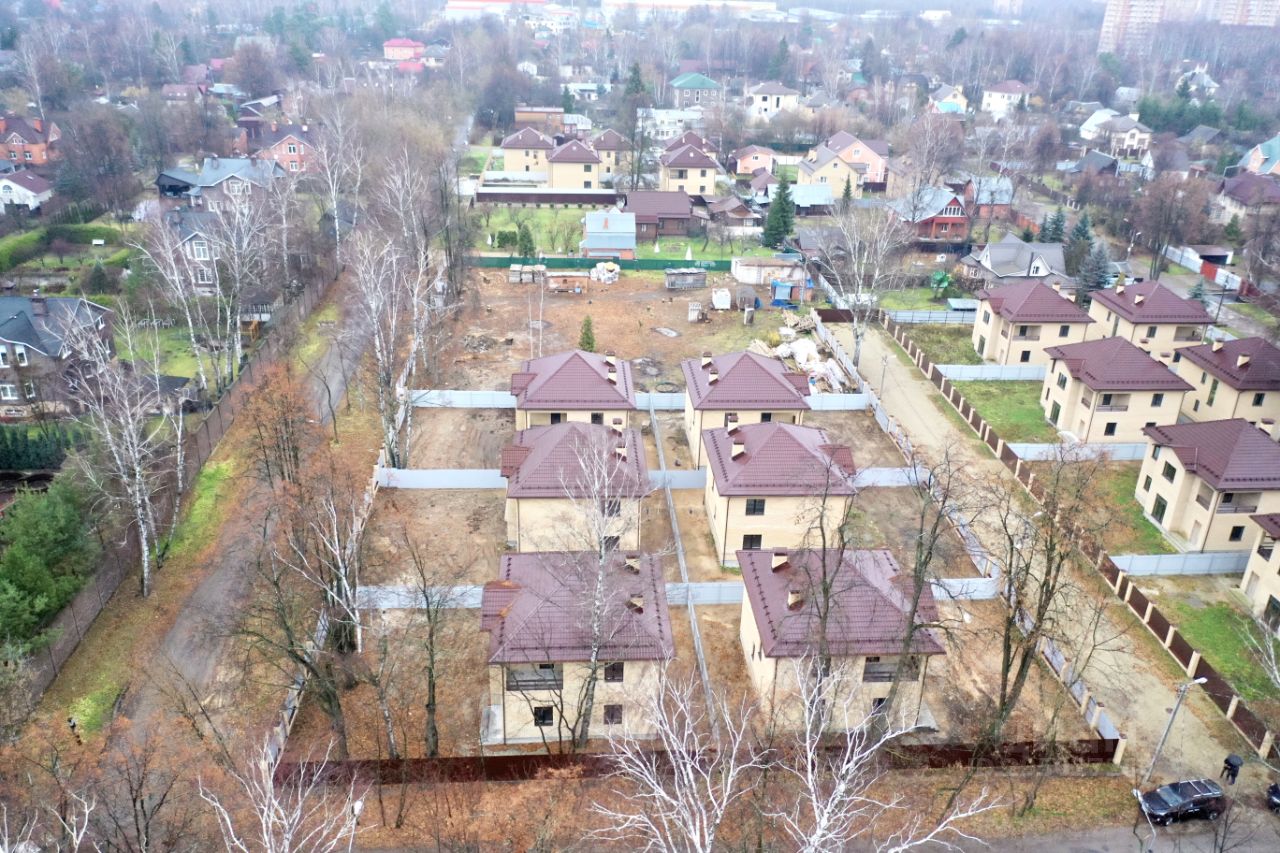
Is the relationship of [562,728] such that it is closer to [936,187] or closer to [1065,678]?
[1065,678]

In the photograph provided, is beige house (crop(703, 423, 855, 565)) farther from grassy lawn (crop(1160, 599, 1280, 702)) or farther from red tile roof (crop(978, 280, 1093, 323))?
red tile roof (crop(978, 280, 1093, 323))

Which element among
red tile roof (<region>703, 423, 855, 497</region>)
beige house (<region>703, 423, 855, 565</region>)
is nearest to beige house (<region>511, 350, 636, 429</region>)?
red tile roof (<region>703, 423, 855, 497</region>)

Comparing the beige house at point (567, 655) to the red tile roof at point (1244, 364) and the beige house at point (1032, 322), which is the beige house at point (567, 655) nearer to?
the red tile roof at point (1244, 364)

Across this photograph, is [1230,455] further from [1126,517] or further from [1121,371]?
[1121,371]

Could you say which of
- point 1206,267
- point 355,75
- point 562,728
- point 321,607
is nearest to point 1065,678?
point 562,728

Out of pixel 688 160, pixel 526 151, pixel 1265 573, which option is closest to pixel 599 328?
pixel 688 160

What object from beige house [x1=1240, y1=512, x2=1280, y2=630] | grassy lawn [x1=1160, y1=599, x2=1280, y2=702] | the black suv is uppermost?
beige house [x1=1240, y1=512, x2=1280, y2=630]
